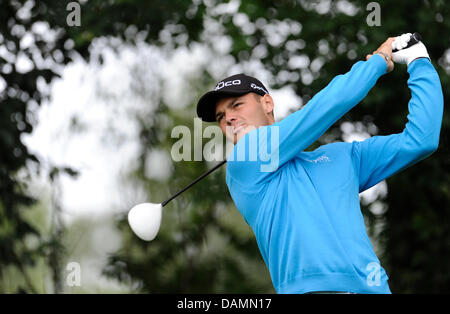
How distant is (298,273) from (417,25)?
4.21m

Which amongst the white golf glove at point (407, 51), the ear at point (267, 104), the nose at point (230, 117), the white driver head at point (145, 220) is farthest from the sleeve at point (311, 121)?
the white driver head at point (145, 220)

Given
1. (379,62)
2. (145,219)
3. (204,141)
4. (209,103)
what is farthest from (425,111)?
(204,141)

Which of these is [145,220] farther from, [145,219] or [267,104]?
[267,104]

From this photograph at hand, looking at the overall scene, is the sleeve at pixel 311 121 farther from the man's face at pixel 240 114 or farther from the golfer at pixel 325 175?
the man's face at pixel 240 114

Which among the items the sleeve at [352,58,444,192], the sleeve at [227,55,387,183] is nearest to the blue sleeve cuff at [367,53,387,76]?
the sleeve at [227,55,387,183]

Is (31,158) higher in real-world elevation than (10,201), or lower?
higher

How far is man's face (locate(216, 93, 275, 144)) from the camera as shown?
2.50 metres

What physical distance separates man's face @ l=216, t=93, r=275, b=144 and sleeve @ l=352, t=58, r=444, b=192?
44 centimetres

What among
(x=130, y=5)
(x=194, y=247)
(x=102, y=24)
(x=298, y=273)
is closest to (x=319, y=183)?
(x=298, y=273)

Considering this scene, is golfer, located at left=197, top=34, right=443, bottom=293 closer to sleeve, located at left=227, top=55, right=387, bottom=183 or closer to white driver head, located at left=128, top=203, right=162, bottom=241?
sleeve, located at left=227, top=55, right=387, bottom=183

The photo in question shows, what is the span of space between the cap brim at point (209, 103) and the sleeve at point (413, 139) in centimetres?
58

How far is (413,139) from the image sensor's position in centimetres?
224

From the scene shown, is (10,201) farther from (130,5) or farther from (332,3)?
(332,3)

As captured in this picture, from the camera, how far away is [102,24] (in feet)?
19.5
